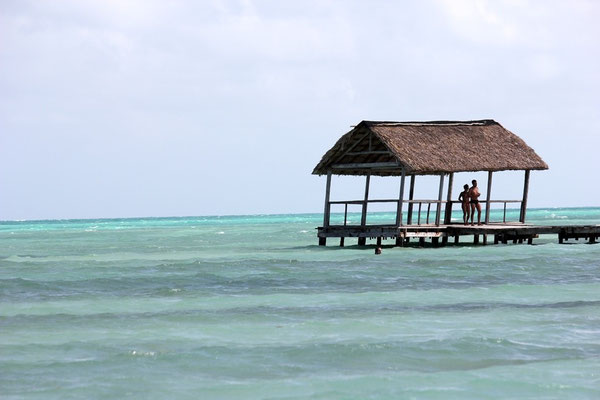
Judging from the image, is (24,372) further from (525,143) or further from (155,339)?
(525,143)

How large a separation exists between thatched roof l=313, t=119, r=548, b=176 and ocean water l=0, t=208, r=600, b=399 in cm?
483

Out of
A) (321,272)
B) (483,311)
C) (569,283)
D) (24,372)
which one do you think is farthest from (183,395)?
(321,272)

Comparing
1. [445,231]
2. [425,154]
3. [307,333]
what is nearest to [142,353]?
[307,333]

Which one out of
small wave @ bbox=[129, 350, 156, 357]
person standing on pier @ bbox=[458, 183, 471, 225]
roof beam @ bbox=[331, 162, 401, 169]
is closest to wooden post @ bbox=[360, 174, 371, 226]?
roof beam @ bbox=[331, 162, 401, 169]

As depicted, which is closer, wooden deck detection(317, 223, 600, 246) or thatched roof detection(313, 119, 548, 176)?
thatched roof detection(313, 119, 548, 176)

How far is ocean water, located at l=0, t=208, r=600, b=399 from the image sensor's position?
965 cm

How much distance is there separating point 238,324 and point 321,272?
297 inches

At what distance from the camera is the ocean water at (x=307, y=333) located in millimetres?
9648

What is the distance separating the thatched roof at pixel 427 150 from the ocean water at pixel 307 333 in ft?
15.9

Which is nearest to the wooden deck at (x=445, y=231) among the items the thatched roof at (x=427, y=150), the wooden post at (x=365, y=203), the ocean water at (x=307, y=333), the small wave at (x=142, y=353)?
the wooden post at (x=365, y=203)

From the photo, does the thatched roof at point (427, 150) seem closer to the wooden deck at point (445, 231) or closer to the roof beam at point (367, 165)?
the roof beam at point (367, 165)

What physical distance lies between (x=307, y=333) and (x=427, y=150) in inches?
579

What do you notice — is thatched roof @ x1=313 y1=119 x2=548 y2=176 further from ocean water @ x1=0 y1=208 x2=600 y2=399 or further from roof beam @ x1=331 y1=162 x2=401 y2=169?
ocean water @ x1=0 y1=208 x2=600 y2=399

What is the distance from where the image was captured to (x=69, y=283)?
64.6 feet
